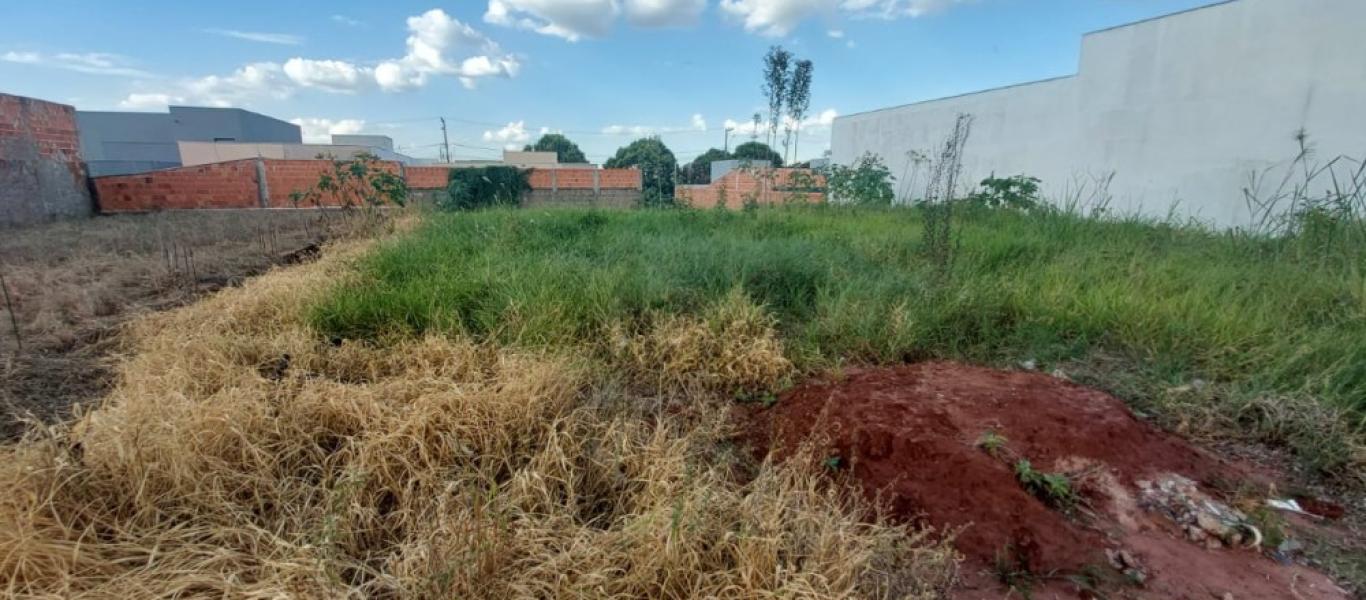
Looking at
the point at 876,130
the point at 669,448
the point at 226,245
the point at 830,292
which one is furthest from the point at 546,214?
the point at 876,130

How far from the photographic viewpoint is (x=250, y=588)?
3.83 ft

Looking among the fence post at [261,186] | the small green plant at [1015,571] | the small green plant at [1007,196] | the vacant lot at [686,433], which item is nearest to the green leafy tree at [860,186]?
the small green plant at [1007,196]

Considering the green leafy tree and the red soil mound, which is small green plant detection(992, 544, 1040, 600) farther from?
the green leafy tree

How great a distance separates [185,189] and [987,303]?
49.7ft

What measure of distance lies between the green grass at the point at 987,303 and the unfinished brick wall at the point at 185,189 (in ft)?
35.9

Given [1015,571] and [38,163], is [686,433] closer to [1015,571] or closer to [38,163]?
[1015,571]

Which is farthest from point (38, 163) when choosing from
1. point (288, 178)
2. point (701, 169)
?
point (701, 169)

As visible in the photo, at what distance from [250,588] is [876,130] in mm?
15370

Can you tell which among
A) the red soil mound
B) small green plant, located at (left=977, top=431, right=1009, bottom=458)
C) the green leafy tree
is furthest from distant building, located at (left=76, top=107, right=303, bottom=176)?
small green plant, located at (left=977, top=431, right=1009, bottom=458)

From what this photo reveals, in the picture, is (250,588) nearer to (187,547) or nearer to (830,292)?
(187,547)

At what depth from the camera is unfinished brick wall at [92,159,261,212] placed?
10.6 meters

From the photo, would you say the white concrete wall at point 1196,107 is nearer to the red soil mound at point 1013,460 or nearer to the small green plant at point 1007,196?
the small green plant at point 1007,196

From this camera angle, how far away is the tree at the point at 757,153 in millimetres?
11562

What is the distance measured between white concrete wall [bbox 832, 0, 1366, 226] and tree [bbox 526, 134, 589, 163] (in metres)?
37.2
